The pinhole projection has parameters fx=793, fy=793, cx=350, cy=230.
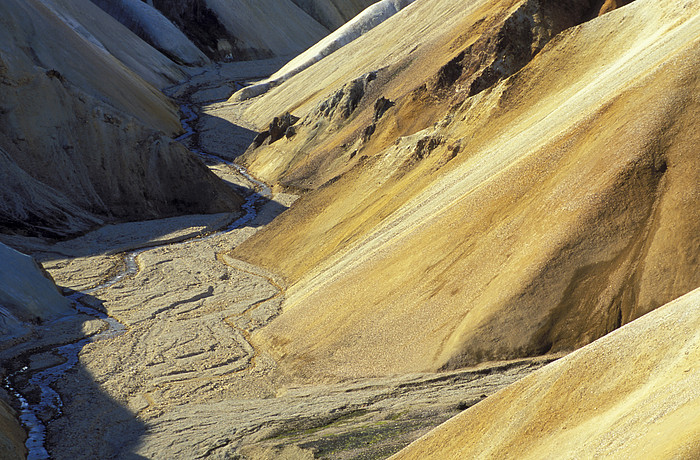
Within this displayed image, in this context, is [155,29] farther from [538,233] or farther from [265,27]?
[538,233]

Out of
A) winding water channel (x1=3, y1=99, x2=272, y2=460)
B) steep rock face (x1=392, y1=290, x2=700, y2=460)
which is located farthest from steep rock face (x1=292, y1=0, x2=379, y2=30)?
steep rock face (x1=392, y1=290, x2=700, y2=460)

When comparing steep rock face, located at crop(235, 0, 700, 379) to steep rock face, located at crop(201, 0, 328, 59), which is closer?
steep rock face, located at crop(235, 0, 700, 379)

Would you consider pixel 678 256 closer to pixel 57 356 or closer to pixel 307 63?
pixel 57 356

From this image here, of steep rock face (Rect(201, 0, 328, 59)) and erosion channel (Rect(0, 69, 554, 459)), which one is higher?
steep rock face (Rect(201, 0, 328, 59))

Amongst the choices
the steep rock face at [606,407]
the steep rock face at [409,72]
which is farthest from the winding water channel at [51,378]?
the steep rock face at [409,72]

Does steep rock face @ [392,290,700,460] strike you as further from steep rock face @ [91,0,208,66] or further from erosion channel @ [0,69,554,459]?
steep rock face @ [91,0,208,66]

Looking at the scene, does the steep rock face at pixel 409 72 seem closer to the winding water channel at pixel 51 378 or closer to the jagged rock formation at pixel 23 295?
the winding water channel at pixel 51 378
